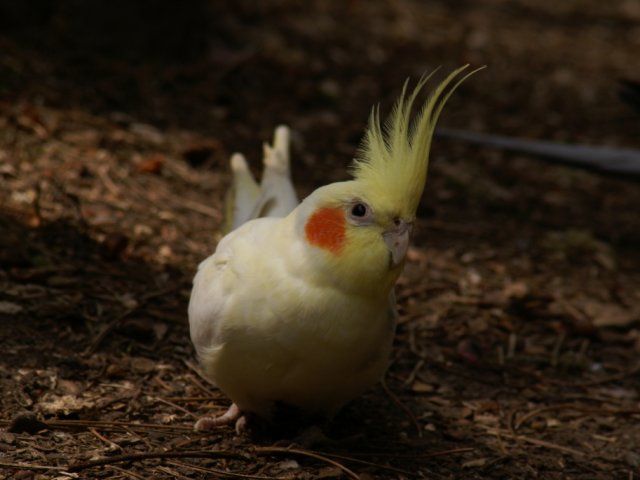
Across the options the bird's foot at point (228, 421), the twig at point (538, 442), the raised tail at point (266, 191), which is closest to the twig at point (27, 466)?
the bird's foot at point (228, 421)

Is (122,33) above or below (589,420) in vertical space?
above

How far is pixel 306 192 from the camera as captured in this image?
521 cm

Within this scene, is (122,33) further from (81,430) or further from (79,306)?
(81,430)

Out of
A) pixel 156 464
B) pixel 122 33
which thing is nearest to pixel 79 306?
pixel 156 464

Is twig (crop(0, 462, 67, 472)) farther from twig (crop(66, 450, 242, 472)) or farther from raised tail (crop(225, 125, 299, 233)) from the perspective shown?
raised tail (crop(225, 125, 299, 233))

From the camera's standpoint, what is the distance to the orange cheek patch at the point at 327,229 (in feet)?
8.92

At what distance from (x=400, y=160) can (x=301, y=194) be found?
8.20ft

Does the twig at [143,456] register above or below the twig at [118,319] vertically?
below

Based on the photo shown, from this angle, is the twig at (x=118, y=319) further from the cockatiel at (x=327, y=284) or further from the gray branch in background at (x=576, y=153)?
the gray branch in background at (x=576, y=153)

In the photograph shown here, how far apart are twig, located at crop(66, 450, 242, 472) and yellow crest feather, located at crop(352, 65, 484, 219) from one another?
3.21 ft

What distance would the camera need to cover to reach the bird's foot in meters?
3.12

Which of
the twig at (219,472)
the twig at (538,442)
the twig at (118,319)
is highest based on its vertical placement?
the twig at (118,319)

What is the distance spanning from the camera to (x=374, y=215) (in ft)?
8.88

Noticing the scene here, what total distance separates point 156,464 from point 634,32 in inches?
317
